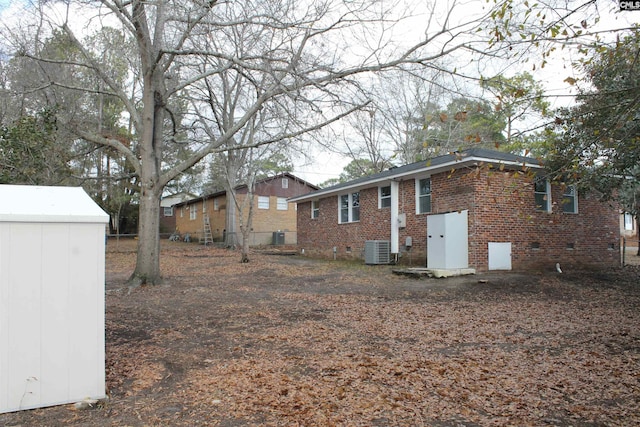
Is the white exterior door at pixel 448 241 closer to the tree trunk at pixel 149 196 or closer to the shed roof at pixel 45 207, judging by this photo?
the tree trunk at pixel 149 196

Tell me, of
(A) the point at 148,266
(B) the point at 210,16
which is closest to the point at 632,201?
(B) the point at 210,16

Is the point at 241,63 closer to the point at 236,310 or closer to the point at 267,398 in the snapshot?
the point at 236,310

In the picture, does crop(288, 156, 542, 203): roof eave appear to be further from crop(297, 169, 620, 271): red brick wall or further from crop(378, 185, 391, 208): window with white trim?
crop(378, 185, 391, 208): window with white trim

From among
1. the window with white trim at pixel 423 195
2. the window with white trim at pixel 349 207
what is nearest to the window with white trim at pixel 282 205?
the window with white trim at pixel 349 207

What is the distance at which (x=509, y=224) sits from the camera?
13273mm

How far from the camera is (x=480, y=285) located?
1087 centimetres

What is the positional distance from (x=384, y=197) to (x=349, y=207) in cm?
266

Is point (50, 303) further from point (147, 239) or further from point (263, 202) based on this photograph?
point (263, 202)

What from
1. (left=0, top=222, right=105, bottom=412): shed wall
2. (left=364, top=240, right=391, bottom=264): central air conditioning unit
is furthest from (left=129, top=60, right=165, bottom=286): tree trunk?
(left=364, top=240, right=391, bottom=264): central air conditioning unit

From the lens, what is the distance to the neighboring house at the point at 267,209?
31.1 metres

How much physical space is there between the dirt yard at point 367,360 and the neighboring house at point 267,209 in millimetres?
21238

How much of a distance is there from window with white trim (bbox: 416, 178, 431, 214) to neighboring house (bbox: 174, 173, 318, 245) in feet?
54.3

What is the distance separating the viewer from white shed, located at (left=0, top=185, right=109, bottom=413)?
342 centimetres

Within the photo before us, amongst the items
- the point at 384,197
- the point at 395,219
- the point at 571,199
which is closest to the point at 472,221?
the point at 395,219
